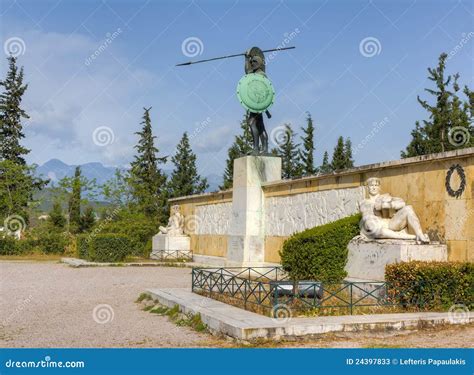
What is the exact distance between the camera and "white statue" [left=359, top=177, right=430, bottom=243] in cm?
1253

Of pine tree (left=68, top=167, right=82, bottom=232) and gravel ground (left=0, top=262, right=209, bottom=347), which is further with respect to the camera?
pine tree (left=68, top=167, right=82, bottom=232)

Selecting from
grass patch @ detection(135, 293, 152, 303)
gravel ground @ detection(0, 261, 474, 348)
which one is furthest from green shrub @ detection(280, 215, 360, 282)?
gravel ground @ detection(0, 261, 474, 348)

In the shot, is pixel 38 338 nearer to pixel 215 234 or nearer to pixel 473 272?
pixel 473 272

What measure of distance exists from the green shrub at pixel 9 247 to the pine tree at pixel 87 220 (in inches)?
542

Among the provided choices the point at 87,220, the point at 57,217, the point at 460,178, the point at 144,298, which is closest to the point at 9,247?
the point at 57,217

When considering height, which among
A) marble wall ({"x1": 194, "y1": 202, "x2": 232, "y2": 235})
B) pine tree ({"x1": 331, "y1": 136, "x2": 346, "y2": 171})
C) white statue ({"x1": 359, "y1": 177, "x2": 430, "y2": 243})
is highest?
pine tree ({"x1": 331, "y1": 136, "x2": 346, "y2": 171})

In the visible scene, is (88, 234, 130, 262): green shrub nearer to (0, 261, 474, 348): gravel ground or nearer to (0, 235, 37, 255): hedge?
(0, 261, 474, 348): gravel ground

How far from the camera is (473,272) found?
1027 centimetres

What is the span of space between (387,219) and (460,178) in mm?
1965

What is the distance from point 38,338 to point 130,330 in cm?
149

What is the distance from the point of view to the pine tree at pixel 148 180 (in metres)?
42.0

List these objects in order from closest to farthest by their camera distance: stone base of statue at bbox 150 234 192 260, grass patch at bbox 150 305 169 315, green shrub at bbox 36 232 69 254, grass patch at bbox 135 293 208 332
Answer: grass patch at bbox 135 293 208 332 < grass patch at bbox 150 305 169 315 < stone base of statue at bbox 150 234 192 260 < green shrub at bbox 36 232 69 254

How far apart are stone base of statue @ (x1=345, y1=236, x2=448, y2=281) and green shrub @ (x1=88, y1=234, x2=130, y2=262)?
48.1 ft

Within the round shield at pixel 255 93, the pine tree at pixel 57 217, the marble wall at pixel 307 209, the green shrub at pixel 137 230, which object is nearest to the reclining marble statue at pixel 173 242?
the green shrub at pixel 137 230
